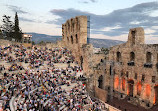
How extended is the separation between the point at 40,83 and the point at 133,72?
1850 centimetres

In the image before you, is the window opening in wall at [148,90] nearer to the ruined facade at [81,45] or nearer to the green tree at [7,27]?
the ruined facade at [81,45]

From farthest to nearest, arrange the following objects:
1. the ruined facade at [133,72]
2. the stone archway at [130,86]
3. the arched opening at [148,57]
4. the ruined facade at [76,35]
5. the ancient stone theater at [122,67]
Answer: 1. the ruined facade at [76,35]
2. the stone archway at [130,86]
3. the arched opening at [148,57]
4. the ancient stone theater at [122,67]
5. the ruined facade at [133,72]

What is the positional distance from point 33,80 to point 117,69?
742 inches

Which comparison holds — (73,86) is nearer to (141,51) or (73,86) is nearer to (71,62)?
(71,62)

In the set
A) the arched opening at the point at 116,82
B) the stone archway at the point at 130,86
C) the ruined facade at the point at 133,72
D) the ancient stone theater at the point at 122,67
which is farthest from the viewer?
the arched opening at the point at 116,82

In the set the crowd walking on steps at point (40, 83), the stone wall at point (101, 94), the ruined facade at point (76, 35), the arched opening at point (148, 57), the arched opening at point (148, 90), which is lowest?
the stone wall at point (101, 94)

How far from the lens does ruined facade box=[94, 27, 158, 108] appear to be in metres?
23.7

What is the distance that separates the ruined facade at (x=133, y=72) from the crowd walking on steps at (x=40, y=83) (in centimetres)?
769

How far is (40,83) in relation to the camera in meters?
20.4

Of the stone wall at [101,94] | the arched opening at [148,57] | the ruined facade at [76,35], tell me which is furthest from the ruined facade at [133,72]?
the ruined facade at [76,35]

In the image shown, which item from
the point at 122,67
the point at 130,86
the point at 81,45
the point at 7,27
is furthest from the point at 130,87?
the point at 7,27

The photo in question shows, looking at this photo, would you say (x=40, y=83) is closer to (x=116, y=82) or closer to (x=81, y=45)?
(x=81, y=45)

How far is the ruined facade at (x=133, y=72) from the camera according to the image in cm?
2366

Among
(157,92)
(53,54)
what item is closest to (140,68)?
(157,92)
